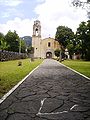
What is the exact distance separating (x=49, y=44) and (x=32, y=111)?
4915 inches

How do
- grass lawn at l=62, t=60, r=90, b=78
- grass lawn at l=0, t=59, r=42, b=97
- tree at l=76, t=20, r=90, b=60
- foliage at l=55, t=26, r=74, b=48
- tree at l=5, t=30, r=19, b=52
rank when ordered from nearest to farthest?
grass lawn at l=0, t=59, r=42, b=97, grass lawn at l=62, t=60, r=90, b=78, tree at l=76, t=20, r=90, b=60, foliage at l=55, t=26, r=74, b=48, tree at l=5, t=30, r=19, b=52

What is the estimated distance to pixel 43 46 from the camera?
131m

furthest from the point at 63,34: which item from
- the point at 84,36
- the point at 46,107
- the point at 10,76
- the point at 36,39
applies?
the point at 46,107

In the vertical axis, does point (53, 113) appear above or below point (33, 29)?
below

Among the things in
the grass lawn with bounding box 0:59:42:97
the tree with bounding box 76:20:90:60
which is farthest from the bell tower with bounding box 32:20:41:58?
the grass lawn with bounding box 0:59:42:97

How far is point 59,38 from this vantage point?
115 meters

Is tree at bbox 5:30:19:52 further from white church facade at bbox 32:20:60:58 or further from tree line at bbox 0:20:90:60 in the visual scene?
white church facade at bbox 32:20:60:58

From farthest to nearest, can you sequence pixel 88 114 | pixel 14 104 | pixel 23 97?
pixel 23 97, pixel 14 104, pixel 88 114

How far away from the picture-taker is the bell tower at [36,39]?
390ft

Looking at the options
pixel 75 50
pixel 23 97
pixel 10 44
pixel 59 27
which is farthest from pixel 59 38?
pixel 23 97

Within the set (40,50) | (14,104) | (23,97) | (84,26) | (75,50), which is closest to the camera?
(14,104)

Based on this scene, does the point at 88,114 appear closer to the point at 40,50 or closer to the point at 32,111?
the point at 32,111

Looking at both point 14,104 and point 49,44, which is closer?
point 14,104

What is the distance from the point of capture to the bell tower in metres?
119
